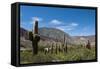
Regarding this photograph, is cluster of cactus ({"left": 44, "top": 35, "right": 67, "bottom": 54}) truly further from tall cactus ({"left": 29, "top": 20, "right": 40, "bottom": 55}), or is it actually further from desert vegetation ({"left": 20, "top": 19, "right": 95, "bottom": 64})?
tall cactus ({"left": 29, "top": 20, "right": 40, "bottom": 55})

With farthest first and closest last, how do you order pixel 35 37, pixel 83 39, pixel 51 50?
pixel 83 39 < pixel 51 50 < pixel 35 37

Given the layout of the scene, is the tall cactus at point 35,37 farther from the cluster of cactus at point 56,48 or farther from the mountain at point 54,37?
the cluster of cactus at point 56,48

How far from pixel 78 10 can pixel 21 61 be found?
1080mm

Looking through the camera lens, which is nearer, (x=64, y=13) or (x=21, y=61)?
(x=21, y=61)

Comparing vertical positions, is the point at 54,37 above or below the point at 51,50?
above

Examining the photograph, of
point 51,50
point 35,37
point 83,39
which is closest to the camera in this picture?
point 35,37

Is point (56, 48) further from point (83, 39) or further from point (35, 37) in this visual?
point (83, 39)

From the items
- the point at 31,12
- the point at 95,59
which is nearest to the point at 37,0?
the point at 31,12

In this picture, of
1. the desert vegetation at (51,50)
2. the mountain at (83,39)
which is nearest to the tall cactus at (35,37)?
the desert vegetation at (51,50)

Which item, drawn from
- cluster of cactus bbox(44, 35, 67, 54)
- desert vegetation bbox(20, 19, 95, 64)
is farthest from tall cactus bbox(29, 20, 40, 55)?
cluster of cactus bbox(44, 35, 67, 54)

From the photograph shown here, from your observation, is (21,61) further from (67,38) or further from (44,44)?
(67,38)

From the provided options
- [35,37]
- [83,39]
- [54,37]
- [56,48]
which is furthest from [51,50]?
[83,39]
